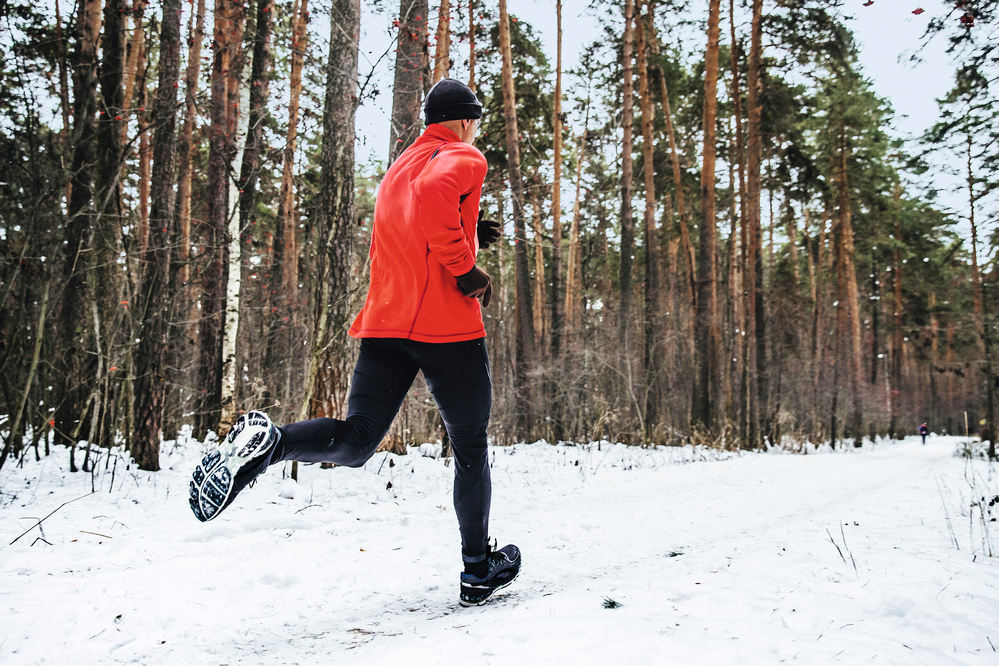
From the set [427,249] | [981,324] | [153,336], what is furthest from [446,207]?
[981,324]

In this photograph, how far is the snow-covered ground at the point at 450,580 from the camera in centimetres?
167

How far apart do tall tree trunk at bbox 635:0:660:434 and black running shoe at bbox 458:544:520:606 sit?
941 cm

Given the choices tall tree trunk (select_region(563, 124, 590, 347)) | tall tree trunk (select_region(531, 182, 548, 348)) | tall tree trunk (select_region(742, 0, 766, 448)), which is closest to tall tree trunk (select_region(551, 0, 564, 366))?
tall tree trunk (select_region(563, 124, 590, 347))

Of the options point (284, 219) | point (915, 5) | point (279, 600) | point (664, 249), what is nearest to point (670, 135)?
point (664, 249)

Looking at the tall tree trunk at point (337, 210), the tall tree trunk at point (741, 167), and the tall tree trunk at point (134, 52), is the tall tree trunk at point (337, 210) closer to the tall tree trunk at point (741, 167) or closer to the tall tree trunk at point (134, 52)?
the tall tree trunk at point (134, 52)

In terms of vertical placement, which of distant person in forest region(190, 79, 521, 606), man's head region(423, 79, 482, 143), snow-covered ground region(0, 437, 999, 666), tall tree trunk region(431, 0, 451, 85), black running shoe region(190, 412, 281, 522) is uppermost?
tall tree trunk region(431, 0, 451, 85)

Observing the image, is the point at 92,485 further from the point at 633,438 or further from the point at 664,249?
the point at 664,249

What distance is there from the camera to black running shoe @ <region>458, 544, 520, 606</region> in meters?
2.19

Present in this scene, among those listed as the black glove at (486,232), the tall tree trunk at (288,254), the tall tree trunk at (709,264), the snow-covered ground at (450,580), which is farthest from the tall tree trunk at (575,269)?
the black glove at (486,232)

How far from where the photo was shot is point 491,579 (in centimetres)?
222

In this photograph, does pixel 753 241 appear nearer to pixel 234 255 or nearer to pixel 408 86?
pixel 408 86

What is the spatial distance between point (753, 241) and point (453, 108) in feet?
52.8

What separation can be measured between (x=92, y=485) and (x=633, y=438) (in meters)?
10.1

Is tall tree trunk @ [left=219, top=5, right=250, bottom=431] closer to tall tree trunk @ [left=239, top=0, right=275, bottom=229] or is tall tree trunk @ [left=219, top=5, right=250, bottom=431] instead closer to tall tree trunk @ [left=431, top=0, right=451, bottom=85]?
tall tree trunk @ [left=239, top=0, right=275, bottom=229]
